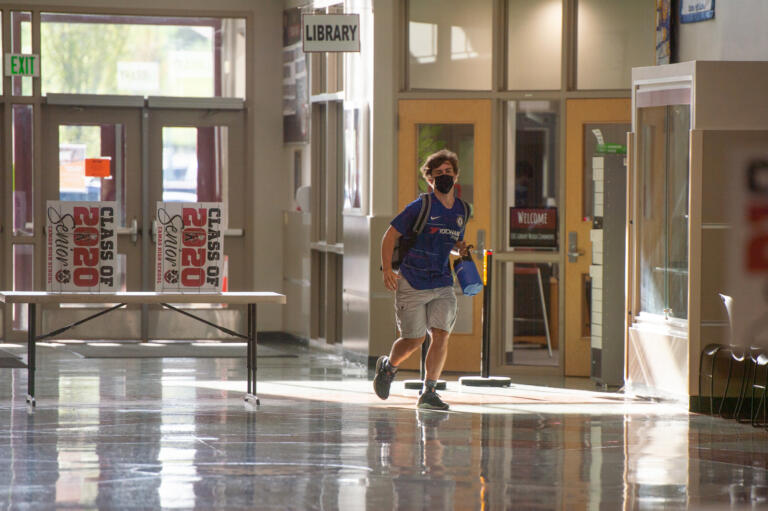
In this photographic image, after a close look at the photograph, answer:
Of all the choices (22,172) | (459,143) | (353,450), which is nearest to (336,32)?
(459,143)

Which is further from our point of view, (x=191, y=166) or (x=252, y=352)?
(x=191, y=166)

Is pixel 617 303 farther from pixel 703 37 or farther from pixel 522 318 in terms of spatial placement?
pixel 703 37

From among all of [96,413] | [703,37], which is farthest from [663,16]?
[96,413]

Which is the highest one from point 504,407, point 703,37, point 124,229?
point 703,37

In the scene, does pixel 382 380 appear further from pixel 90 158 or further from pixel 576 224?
pixel 90 158

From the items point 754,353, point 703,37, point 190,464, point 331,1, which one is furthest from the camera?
point 331,1

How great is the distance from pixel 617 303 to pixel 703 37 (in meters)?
2.07

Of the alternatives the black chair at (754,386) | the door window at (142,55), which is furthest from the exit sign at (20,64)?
the black chair at (754,386)

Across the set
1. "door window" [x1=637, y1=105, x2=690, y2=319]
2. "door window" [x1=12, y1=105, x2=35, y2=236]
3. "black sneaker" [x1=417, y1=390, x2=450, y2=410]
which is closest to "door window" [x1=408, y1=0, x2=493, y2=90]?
"door window" [x1=637, y1=105, x2=690, y2=319]

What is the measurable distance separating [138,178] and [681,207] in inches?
240

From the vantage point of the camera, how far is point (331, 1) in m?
12.8

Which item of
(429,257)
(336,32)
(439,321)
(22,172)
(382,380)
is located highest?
(336,32)

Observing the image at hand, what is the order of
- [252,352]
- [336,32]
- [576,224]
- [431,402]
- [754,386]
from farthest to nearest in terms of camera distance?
[336,32] → [576,224] → [252,352] → [431,402] → [754,386]

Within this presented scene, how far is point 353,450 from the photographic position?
778 cm
